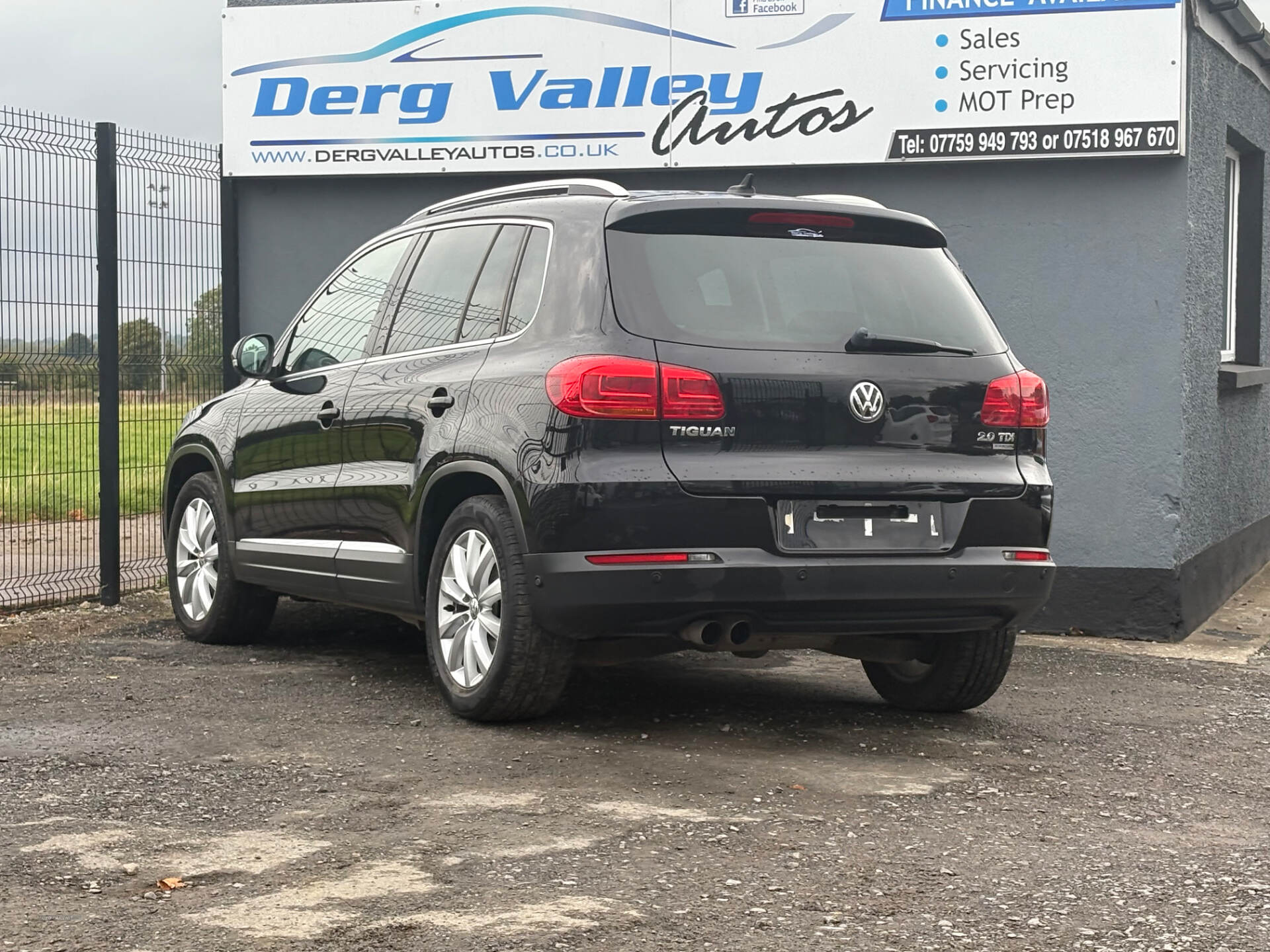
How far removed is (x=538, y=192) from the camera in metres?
6.89

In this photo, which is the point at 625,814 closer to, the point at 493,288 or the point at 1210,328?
A: the point at 493,288

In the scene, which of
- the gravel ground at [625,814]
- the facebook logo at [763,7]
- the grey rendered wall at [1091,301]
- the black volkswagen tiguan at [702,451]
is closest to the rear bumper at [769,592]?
the black volkswagen tiguan at [702,451]

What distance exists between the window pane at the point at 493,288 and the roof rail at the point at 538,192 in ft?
Result: 0.82

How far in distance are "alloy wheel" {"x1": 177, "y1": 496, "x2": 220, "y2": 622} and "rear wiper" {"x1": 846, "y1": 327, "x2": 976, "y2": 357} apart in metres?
3.60

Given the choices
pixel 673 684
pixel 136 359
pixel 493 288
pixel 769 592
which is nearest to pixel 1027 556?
pixel 769 592

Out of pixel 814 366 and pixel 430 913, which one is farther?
pixel 814 366

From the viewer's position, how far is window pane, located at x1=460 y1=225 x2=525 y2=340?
6395 mm

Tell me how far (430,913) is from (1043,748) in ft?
9.46

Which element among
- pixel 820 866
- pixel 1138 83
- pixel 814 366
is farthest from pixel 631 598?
pixel 1138 83

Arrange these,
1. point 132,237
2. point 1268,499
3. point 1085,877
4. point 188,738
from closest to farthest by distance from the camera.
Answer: point 1085,877, point 188,738, point 132,237, point 1268,499

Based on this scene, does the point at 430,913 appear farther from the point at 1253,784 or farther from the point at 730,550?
the point at 1253,784

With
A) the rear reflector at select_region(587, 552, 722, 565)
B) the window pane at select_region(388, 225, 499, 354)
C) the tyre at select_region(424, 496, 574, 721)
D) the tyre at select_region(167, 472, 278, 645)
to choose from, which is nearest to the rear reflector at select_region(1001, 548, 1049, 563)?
the rear reflector at select_region(587, 552, 722, 565)

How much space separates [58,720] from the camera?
641cm

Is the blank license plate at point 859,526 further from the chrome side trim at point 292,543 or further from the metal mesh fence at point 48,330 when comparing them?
the metal mesh fence at point 48,330
